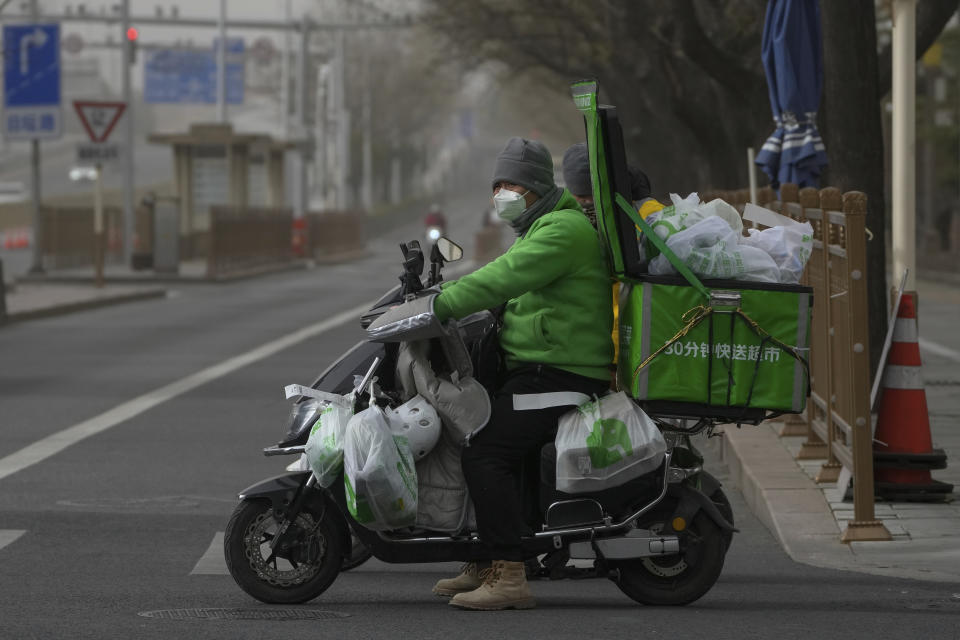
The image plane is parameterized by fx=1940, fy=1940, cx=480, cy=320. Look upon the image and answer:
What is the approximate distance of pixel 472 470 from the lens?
6.62m

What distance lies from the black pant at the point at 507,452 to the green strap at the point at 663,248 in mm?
501

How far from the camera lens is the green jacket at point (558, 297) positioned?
257 inches

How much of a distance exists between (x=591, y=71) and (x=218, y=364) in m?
22.8

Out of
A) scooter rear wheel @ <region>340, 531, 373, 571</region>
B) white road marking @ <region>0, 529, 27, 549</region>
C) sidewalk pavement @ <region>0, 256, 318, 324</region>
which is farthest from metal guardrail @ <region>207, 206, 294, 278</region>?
scooter rear wheel @ <region>340, 531, 373, 571</region>

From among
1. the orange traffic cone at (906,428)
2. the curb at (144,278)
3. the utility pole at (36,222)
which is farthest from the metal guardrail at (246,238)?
the orange traffic cone at (906,428)

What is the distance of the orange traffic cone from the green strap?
265 cm

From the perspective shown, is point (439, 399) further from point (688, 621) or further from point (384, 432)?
point (688, 621)

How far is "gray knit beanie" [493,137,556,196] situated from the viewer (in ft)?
22.1

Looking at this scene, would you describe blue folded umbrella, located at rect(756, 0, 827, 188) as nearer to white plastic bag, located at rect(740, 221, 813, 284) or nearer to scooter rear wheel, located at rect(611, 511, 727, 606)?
white plastic bag, located at rect(740, 221, 813, 284)

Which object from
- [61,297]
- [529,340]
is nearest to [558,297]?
[529,340]

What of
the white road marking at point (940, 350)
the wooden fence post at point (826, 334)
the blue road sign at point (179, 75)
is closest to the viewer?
the wooden fence post at point (826, 334)

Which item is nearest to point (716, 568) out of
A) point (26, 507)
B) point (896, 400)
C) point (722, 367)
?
point (722, 367)

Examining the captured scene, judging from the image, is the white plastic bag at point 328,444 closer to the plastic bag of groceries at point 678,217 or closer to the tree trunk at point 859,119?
the plastic bag of groceries at point 678,217

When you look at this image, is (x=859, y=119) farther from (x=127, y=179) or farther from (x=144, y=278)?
(x=127, y=179)
